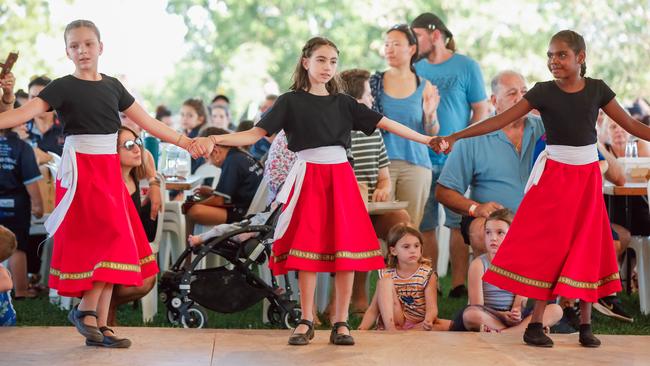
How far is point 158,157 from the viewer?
833cm

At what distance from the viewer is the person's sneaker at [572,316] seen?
6164mm

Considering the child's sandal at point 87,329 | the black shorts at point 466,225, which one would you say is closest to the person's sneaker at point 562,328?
the black shorts at point 466,225

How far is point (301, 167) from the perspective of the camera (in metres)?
4.93

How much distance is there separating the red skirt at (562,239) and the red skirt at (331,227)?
65 centimetres

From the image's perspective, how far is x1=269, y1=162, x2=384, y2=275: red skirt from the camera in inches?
192

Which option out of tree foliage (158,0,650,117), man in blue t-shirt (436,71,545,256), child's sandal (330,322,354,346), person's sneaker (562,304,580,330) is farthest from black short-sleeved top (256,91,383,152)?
tree foliage (158,0,650,117)

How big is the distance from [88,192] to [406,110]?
293 centimetres

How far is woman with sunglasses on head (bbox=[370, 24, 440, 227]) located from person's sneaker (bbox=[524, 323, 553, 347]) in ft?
7.02

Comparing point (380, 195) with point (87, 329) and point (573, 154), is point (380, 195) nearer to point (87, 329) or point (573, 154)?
point (573, 154)

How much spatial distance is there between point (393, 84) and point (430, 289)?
1.91 meters

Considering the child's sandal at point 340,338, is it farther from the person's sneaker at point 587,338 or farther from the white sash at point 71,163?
the white sash at point 71,163

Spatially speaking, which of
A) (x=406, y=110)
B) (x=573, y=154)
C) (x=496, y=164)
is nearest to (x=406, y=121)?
(x=406, y=110)

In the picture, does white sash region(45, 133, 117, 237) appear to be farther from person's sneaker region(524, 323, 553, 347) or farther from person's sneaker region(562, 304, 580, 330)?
person's sneaker region(562, 304, 580, 330)

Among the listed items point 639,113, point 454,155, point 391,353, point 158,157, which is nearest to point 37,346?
point 391,353
